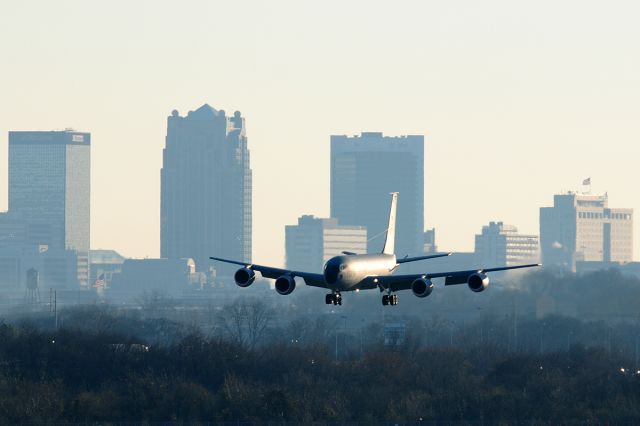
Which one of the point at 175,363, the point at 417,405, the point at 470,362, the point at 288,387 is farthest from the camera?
the point at 470,362

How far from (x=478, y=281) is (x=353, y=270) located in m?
8.06

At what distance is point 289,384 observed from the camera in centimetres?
16788

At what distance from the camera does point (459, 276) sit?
115000mm

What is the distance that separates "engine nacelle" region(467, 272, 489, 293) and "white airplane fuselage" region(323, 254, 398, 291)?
6639 millimetres

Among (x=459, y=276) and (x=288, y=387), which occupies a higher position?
(x=459, y=276)

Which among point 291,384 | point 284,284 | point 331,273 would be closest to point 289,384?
point 291,384

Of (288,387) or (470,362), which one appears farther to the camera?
(470,362)

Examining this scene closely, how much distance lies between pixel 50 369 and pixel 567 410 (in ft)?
167

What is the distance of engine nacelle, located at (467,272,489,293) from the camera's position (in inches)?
4409

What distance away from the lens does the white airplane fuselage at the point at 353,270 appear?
370 ft

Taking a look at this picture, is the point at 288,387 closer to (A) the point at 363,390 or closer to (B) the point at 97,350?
(A) the point at 363,390

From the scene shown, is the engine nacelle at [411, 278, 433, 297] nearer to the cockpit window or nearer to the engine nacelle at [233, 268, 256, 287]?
the cockpit window

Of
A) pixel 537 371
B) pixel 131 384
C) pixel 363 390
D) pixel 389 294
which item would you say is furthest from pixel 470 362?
pixel 389 294

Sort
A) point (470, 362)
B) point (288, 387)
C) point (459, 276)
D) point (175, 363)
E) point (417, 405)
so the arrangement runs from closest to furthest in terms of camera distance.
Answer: point (459, 276), point (417, 405), point (288, 387), point (175, 363), point (470, 362)
